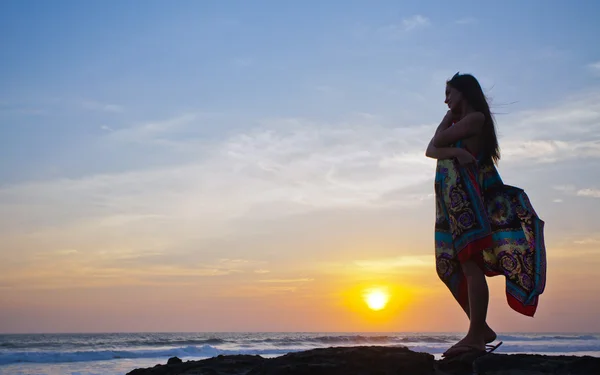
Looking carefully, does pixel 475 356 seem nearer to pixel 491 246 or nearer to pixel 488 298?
pixel 488 298

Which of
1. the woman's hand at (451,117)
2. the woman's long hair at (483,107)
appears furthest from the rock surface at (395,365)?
the woman's hand at (451,117)

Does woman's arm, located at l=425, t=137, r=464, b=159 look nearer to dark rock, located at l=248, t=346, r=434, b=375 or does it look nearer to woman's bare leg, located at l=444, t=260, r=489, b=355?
woman's bare leg, located at l=444, t=260, r=489, b=355

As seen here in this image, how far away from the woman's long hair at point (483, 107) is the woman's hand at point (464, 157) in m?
0.20

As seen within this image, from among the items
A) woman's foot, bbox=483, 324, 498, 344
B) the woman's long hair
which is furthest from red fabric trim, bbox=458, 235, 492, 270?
the woman's long hair

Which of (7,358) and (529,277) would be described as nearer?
(529,277)

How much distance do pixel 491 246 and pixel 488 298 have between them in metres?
0.35

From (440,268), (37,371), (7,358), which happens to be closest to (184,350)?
(7,358)

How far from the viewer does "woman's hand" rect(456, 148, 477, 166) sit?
4152mm

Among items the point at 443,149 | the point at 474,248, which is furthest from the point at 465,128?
the point at 474,248

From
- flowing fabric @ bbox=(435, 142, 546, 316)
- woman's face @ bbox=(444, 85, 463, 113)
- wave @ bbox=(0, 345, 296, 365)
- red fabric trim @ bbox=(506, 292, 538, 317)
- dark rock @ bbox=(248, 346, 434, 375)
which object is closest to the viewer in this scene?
dark rock @ bbox=(248, 346, 434, 375)

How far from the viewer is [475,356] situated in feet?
12.8

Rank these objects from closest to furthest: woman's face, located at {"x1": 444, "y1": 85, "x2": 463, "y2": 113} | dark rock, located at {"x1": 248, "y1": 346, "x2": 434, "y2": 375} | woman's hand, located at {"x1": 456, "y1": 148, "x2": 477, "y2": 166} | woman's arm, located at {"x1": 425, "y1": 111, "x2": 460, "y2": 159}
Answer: dark rock, located at {"x1": 248, "y1": 346, "x2": 434, "y2": 375} < woman's hand, located at {"x1": 456, "y1": 148, "x2": 477, "y2": 166} < woman's arm, located at {"x1": 425, "y1": 111, "x2": 460, "y2": 159} < woman's face, located at {"x1": 444, "y1": 85, "x2": 463, "y2": 113}

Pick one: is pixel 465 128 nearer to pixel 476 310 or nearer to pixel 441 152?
pixel 441 152

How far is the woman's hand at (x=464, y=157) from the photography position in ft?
13.6
